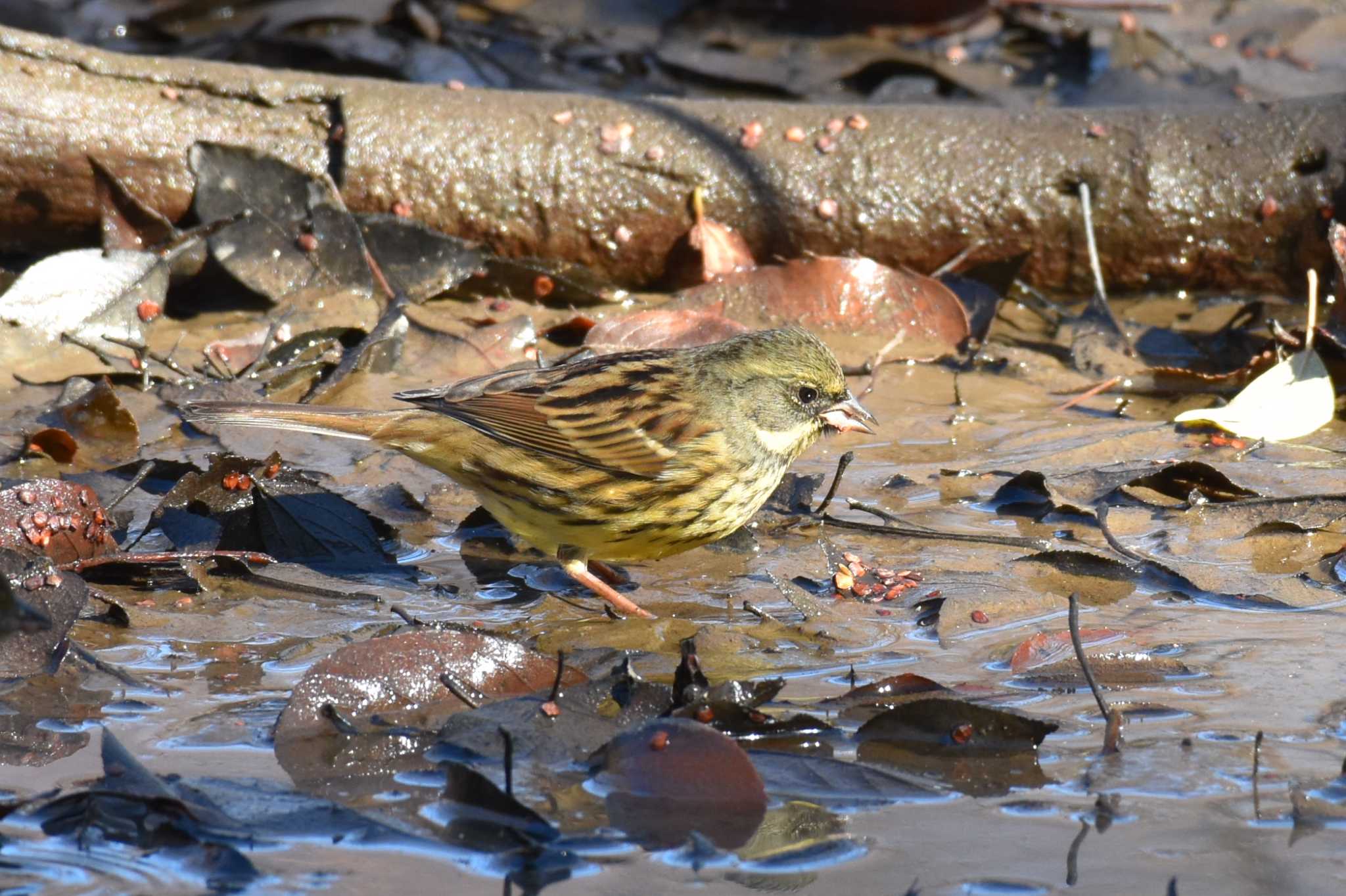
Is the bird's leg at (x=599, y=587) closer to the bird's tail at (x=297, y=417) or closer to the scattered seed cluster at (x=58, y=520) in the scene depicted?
the bird's tail at (x=297, y=417)

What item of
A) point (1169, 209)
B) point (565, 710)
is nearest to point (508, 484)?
point (565, 710)

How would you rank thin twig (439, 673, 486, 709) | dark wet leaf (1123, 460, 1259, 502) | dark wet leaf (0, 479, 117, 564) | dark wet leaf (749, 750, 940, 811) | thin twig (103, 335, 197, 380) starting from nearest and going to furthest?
1. dark wet leaf (749, 750, 940, 811)
2. thin twig (439, 673, 486, 709)
3. dark wet leaf (0, 479, 117, 564)
4. dark wet leaf (1123, 460, 1259, 502)
5. thin twig (103, 335, 197, 380)

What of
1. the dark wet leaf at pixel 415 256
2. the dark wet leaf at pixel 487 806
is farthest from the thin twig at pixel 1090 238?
the dark wet leaf at pixel 487 806

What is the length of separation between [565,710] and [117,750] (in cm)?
104

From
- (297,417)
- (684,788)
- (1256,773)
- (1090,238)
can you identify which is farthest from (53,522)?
(1090,238)

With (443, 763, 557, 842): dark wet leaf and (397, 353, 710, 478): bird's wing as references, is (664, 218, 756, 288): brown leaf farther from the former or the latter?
(443, 763, 557, 842): dark wet leaf

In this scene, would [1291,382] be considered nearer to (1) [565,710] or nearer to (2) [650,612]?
(2) [650,612]

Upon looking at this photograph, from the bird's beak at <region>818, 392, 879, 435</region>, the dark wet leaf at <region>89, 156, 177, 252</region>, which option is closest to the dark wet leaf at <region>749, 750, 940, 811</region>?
the bird's beak at <region>818, 392, 879, 435</region>

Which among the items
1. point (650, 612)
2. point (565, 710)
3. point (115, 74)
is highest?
point (115, 74)

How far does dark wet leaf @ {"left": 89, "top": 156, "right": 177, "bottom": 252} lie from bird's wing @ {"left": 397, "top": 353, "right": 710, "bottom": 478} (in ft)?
7.29

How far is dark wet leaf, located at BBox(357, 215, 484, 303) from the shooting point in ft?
23.8

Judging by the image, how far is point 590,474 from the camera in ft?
17.4

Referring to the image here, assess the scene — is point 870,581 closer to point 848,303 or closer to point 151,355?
point 848,303

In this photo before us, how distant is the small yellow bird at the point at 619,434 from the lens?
17.3 ft
